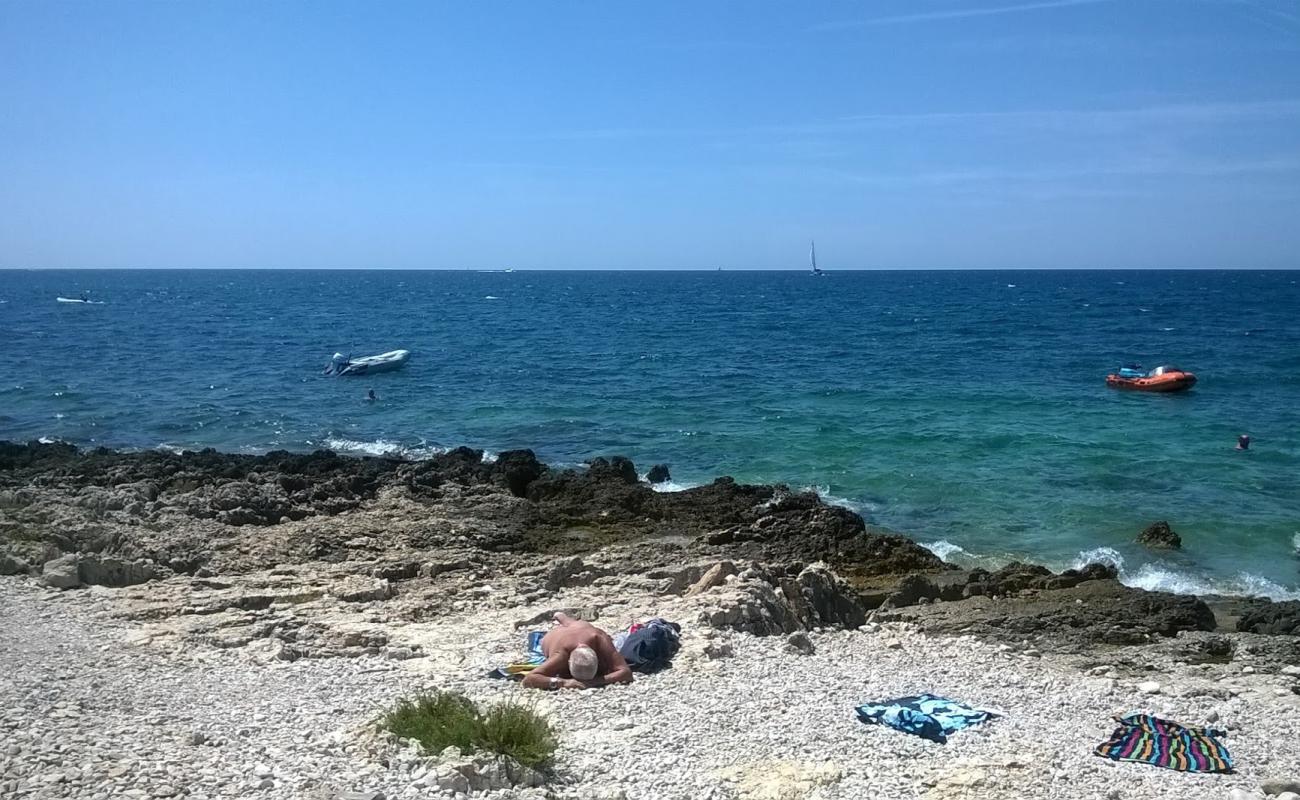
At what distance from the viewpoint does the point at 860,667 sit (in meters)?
12.2

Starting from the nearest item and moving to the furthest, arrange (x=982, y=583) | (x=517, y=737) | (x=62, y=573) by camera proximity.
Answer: (x=517, y=737), (x=62, y=573), (x=982, y=583)

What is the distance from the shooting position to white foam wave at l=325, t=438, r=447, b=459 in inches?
1095

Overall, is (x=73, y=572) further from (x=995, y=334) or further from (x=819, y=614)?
(x=995, y=334)

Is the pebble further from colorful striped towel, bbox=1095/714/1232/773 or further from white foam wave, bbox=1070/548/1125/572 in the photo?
white foam wave, bbox=1070/548/1125/572

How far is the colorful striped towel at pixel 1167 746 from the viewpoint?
31.3 ft

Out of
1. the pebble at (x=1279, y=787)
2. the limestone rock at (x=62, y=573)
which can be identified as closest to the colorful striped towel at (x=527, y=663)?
the limestone rock at (x=62, y=573)

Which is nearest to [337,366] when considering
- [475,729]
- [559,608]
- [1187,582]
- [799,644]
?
[559,608]

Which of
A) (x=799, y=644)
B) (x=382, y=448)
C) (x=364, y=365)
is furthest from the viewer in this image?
(x=364, y=365)

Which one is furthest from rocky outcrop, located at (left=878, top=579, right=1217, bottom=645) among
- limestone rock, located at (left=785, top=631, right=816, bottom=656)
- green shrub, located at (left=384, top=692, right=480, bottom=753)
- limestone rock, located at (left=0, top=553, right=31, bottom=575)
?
limestone rock, located at (left=0, top=553, right=31, bottom=575)

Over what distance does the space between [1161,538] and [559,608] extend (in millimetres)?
12672

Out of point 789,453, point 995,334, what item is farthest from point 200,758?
point 995,334

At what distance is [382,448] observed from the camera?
2875cm

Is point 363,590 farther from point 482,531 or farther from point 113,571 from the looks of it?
point 482,531

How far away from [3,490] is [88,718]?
12.1m
